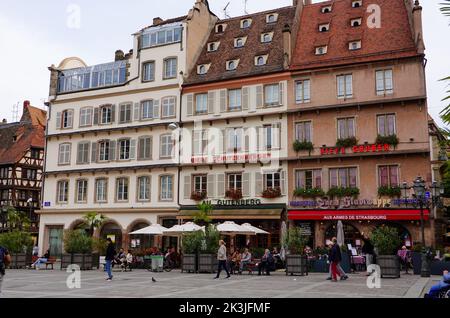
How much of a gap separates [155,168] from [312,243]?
12.1 metres

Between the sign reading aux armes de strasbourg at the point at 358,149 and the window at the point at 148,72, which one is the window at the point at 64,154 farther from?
the sign reading aux armes de strasbourg at the point at 358,149

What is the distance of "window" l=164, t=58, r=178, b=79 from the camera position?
36.9 metres

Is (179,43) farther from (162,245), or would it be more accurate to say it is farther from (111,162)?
(162,245)

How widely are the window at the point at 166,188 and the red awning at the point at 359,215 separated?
892 cm

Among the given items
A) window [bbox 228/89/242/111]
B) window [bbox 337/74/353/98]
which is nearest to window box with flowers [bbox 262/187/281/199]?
window [bbox 228/89/242/111]

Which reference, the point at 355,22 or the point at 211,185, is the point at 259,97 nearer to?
the point at 211,185

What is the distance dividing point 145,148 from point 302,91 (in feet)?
39.2

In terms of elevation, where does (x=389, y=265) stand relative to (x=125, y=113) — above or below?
below

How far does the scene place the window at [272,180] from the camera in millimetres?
32125

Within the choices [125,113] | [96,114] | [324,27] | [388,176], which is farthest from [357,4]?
[96,114]

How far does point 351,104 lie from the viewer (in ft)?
99.8

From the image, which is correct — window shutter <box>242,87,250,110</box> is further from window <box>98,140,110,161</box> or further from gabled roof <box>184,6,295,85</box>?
window <box>98,140,110,161</box>

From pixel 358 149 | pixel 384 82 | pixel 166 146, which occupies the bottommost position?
pixel 358 149

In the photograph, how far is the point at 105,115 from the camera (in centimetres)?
3906
